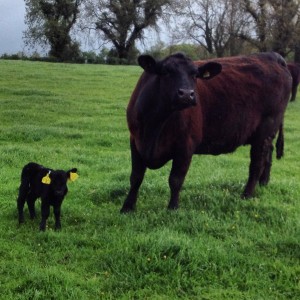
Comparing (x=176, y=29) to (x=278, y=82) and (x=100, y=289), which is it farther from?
(x=100, y=289)

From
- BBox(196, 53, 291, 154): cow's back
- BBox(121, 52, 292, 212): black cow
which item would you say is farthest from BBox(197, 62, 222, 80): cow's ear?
BBox(196, 53, 291, 154): cow's back

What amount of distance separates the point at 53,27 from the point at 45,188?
54.6 meters

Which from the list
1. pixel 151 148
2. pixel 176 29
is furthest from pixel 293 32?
pixel 151 148

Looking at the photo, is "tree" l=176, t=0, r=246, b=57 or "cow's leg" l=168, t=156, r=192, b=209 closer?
"cow's leg" l=168, t=156, r=192, b=209

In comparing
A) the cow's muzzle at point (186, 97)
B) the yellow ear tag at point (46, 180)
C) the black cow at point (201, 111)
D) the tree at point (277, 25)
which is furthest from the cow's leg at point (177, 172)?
the tree at point (277, 25)

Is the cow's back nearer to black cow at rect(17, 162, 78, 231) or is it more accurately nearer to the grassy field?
the grassy field

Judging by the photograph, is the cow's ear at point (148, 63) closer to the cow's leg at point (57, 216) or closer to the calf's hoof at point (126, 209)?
the calf's hoof at point (126, 209)

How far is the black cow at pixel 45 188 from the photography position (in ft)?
22.3

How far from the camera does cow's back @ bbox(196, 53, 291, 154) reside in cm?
795

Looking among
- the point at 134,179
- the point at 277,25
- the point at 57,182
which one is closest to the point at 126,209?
the point at 134,179

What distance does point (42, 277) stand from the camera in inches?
207

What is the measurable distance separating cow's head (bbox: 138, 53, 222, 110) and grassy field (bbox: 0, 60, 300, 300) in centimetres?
160

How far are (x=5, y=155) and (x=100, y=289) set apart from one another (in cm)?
715

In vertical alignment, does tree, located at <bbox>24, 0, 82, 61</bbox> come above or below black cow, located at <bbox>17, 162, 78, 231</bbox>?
above
